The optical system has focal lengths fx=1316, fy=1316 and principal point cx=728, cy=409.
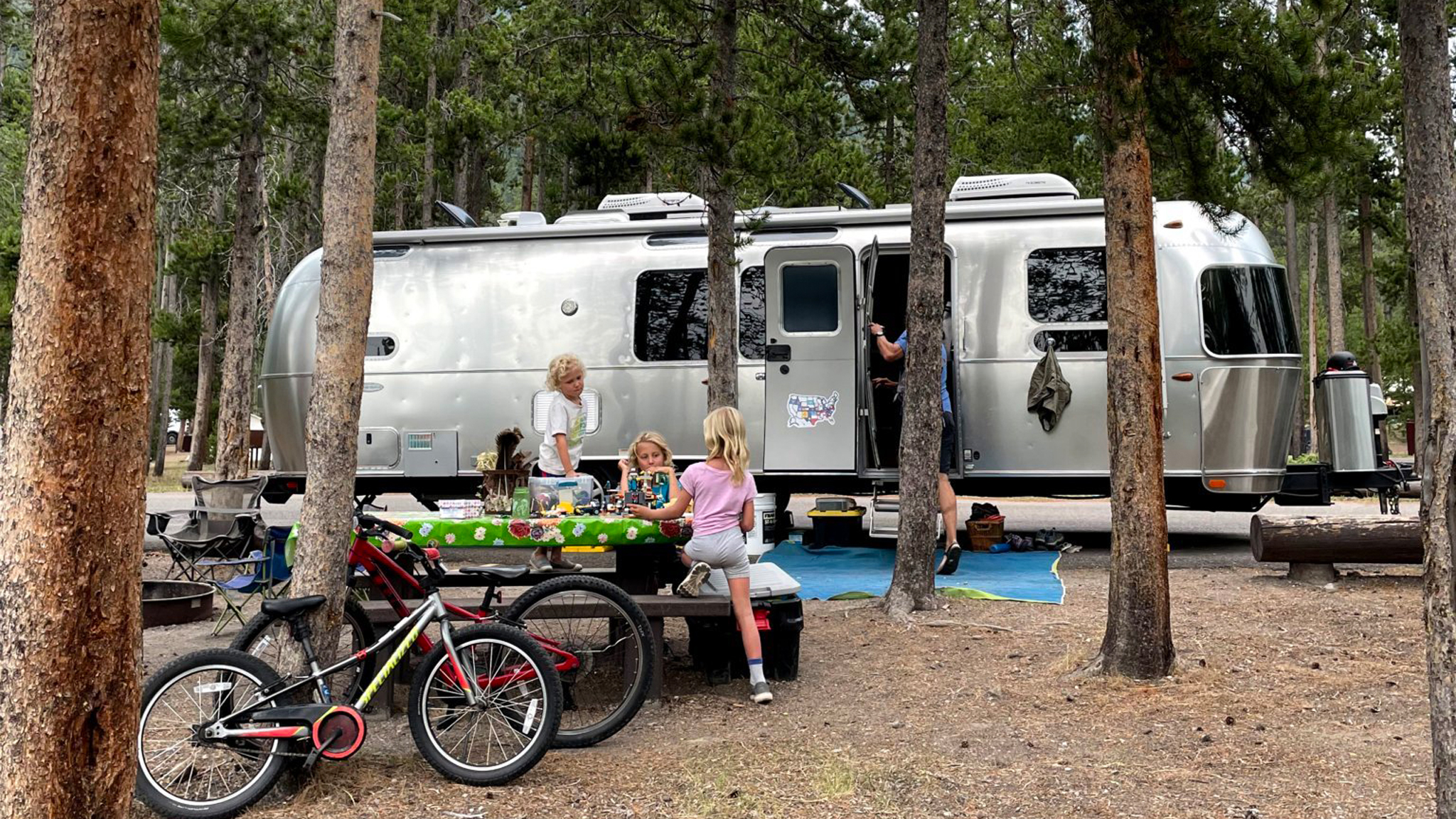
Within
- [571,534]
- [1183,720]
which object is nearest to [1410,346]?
[1183,720]

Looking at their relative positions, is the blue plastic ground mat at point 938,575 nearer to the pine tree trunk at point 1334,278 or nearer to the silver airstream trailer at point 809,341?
the silver airstream trailer at point 809,341

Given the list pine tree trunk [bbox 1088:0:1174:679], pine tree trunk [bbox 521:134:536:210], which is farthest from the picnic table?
pine tree trunk [bbox 521:134:536:210]

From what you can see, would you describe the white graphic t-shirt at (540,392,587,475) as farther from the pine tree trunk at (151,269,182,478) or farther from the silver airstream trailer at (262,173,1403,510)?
the pine tree trunk at (151,269,182,478)

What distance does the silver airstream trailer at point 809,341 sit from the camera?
10531mm

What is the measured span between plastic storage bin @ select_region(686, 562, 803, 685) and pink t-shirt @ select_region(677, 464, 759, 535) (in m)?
0.44

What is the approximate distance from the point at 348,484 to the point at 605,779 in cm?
148

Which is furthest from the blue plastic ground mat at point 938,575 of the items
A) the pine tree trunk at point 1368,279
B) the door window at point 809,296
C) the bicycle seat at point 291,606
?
the pine tree trunk at point 1368,279

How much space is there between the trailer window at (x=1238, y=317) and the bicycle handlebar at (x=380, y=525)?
7238 mm

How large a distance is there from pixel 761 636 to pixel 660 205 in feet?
19.8

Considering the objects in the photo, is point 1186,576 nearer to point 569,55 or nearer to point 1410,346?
point 569,55

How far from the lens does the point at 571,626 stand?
554 centimetres

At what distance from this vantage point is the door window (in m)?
10.9

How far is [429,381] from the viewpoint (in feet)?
37.6

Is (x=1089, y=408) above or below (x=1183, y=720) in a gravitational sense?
above
